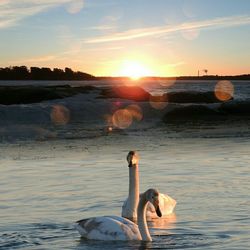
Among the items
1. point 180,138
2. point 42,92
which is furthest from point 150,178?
point 42,92

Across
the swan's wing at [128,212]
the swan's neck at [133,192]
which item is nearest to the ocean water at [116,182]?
the swan's wing at [128,212]

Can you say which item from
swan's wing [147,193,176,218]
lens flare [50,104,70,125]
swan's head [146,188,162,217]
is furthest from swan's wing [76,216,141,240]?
lens flare [50,104,70,125]

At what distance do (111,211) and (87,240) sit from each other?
2.35 meters

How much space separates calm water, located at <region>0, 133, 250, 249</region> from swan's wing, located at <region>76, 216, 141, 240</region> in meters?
0.13

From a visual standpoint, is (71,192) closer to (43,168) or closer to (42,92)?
(43,168)

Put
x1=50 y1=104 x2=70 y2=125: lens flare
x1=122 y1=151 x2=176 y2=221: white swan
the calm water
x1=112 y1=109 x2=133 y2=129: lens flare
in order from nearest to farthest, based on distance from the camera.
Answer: the calm water, x1=122 y1=151 x2=176 y2=221: white swan, x1=112 y1=109 x2=133 y2=129: lens flare, x1=50 y1=104 x2=70 y2=125: lens flare

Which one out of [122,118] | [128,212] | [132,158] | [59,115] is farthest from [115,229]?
[59,115]

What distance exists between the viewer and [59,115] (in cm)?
3841

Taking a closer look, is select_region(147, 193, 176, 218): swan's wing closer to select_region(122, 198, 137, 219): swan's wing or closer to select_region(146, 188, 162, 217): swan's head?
select_region(122, 198, 137, 219): swan's wing

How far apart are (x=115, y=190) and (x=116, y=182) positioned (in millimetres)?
1135

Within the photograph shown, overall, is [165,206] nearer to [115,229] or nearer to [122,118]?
[115,229]

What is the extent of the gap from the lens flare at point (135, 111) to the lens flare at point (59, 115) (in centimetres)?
344

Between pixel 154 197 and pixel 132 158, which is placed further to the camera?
pixel 132 158

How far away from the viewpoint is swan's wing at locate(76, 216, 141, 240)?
35.9 feet
